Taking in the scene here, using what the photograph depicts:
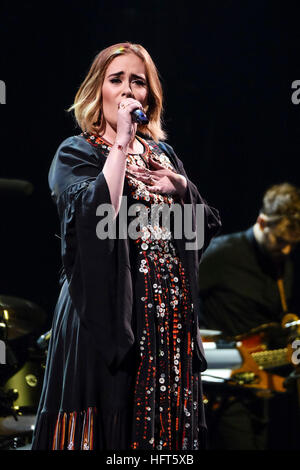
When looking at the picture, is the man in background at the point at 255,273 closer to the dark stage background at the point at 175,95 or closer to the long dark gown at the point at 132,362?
the dark stage background at the point at 175,95

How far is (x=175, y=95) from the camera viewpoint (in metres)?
3.22

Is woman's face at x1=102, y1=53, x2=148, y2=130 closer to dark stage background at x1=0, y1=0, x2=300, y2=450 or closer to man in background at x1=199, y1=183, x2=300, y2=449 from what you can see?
dark stage background at x1=0, y1=0, x2=300, y2=450

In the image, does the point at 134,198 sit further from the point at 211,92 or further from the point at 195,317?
the point at 211,92

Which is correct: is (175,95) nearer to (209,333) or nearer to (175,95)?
(175,95)

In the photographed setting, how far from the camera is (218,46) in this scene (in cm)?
328

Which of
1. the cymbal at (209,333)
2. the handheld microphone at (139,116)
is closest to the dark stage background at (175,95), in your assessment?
the cymbal at (209,333)

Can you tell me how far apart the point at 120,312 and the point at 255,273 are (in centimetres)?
183

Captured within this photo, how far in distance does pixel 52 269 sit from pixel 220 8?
5.03ft

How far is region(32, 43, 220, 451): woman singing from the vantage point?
1.35 metres

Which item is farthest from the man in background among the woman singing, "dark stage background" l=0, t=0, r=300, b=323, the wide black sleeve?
the wide black sleeve

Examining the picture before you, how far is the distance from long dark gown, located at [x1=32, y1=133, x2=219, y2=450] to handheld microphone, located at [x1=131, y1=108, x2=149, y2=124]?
0.14m

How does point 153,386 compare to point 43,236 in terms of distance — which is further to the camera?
point 43,236

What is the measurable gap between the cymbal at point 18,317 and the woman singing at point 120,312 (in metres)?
0.66
